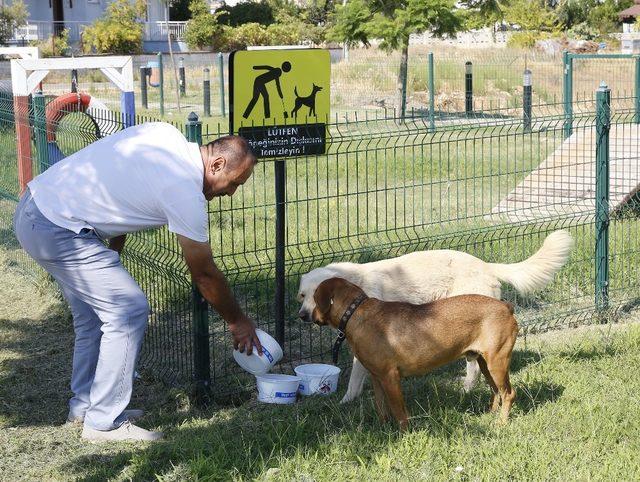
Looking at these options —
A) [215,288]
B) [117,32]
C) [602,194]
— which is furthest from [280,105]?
[117,32]

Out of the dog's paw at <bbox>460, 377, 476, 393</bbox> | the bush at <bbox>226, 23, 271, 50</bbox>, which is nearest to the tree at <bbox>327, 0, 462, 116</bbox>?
the dog's paw at <bbox>460, 377, 476, 393</bbox>

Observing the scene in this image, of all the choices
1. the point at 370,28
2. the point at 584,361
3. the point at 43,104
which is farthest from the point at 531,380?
the point at 370,28

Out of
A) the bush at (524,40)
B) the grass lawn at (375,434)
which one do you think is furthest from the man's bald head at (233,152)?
the bush at (524,40)

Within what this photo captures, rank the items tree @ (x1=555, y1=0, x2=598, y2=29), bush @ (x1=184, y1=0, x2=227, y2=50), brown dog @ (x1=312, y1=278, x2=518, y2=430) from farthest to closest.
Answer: tree @ (x1=555, y1=0, x2=598, y2=29)
bush @ (x1=184, y1=0, x2=227, y2=50)
brown dog @ (x1=312, y1=278, x2=518, y2=430)

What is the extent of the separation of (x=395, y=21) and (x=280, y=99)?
1730cm

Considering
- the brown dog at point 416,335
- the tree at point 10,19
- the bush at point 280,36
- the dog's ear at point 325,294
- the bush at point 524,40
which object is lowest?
the brown dog at point 416,335

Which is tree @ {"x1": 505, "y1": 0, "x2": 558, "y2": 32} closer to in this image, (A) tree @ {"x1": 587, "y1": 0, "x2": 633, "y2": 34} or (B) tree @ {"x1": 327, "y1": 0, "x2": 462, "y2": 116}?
(A) tree @ {"x1": 587, "y1": 0, "x2": 633, "y2": 34}

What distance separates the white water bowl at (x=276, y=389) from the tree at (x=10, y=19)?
35795 millimetres

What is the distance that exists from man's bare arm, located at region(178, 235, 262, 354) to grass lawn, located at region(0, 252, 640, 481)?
20.1 inches

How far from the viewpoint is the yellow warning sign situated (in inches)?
221

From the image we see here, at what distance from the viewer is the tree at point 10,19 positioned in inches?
1516

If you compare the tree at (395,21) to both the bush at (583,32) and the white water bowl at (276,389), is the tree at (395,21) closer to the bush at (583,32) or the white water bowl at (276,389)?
the white water bowl at (276,389)

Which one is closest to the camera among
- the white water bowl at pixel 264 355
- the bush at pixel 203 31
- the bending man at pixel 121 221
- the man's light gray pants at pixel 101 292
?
the bending man at pixel 121 221

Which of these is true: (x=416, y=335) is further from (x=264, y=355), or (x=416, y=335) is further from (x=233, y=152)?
(x=233, y=152)
